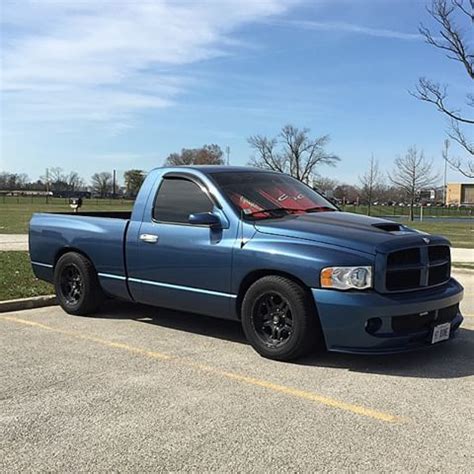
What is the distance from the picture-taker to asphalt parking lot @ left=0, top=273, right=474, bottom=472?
3.52 m

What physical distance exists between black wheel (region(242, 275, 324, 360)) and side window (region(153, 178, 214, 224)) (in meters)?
1.13

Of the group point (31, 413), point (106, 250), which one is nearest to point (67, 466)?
point (31, 413)

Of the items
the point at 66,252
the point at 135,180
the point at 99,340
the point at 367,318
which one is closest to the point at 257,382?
the point at 367,318

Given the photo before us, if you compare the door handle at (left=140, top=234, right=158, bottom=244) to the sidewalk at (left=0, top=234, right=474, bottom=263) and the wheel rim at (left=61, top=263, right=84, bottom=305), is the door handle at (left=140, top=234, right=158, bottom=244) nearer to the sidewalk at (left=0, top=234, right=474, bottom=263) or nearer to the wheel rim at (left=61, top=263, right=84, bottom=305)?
the wheel rim at (left=61, top=263, right=84, bottom=305)

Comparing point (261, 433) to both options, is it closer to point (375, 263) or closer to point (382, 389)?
point (382, 389)

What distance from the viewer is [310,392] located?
15.3 ft

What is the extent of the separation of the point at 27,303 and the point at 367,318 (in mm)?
4782

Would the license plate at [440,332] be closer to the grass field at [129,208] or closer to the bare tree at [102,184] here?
the grass field at [129,208]

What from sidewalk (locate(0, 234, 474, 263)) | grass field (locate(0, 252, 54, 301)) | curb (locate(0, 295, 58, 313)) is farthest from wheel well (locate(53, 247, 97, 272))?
sidewalk (locate(0, 234, 474, 263))

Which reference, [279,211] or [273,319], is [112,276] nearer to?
[279,211]

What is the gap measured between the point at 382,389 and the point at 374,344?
17.4 inches

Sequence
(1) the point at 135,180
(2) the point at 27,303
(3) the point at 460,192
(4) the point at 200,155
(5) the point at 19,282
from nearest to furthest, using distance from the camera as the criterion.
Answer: (2) the point at 27,303 < (5) the point at 19,282 < (1) the point at 135,180 < (4) the point at 200,155 < (3) the point at 460,192

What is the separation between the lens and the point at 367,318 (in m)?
5.01

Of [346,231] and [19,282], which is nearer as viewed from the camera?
[346,231]
